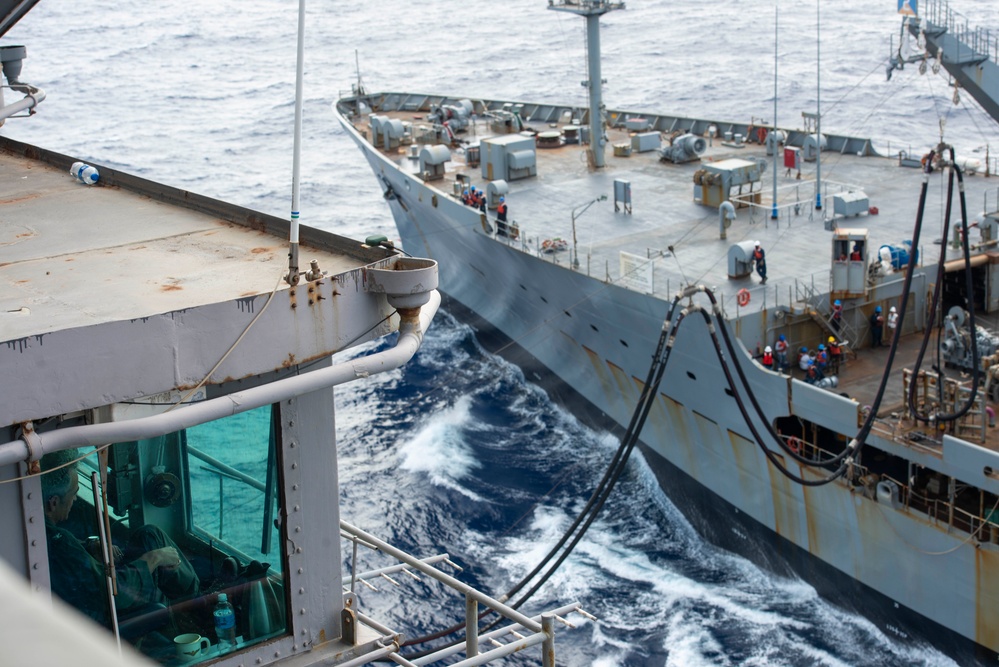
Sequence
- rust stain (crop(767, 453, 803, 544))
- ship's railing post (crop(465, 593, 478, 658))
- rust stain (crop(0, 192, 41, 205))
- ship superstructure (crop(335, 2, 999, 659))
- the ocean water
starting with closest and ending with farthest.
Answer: ship's railing post (crop(465, 593, 478, 658)) < rust stain (crop(0, 192, 41, 205)) < ship superstructure (crop(335, 2, 999, 659)) < rust stain (crop(767, 453, 803, 544)) < the ocean water

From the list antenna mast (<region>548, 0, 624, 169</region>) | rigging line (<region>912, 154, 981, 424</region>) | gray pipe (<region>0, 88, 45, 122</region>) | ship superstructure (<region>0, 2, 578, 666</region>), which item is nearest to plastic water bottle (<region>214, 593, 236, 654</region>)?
ship superstructure (<region>0, 2, 578, 666</region>)

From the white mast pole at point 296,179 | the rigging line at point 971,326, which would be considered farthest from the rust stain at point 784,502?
the white mast pole at point 296,179

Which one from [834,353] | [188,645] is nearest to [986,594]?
[834,353]

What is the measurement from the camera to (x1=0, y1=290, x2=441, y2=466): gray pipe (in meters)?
6.77

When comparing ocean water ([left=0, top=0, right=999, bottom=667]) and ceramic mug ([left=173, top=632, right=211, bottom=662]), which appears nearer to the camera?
ceramic mug ([left=173, top=632, right=211, bottom=662])

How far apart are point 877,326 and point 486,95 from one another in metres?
57.9

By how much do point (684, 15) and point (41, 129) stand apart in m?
69.5

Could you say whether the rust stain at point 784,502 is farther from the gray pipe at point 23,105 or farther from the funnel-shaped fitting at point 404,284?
the funnel-shaped fitting at point 404,284

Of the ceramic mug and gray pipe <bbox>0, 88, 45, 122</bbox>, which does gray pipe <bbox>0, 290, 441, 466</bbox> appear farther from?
gray pipe <bbox>0, 88, 45, 122</bbox>

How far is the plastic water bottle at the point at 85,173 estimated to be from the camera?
1266 cm

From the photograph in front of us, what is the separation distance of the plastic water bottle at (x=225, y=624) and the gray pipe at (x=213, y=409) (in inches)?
64.7

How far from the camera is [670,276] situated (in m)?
32.9

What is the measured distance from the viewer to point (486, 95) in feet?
275

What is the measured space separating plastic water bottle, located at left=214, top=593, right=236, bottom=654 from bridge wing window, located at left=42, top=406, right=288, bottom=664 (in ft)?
0.17
